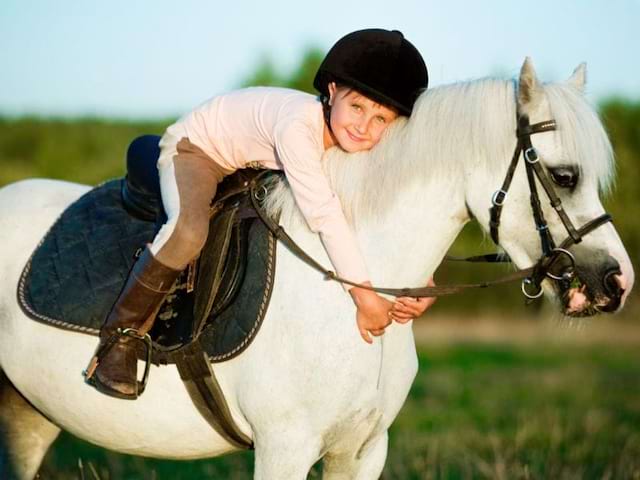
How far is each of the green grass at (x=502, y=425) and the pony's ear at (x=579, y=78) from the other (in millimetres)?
2433

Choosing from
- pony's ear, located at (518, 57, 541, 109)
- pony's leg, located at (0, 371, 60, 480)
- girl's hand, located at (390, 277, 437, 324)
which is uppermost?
pony's ear, located at (518, 57, 541, 109)

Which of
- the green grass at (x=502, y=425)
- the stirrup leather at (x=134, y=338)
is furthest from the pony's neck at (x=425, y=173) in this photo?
the green grass at (x=502, y=425)

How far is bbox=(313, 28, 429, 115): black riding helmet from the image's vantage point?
3.37 m

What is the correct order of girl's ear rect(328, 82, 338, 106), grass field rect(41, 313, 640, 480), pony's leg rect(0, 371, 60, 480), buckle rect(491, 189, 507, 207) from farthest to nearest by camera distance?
grass field rect(41, 313, 640, 480), pony's leg rect(0, 371, 60, 480), girl's ear rect(328, 82, 338, 106), buckle rect(491, 189, 507, 207)

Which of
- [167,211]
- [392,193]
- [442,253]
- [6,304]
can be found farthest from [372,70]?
[6,304]

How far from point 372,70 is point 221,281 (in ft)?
3.72

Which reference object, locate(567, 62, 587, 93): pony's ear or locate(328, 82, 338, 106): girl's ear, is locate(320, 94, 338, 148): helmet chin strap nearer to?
locate(328, 82, 338, 106): girl's ear

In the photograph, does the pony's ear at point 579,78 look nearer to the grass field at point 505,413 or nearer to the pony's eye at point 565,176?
the pony's eye at point 565,176

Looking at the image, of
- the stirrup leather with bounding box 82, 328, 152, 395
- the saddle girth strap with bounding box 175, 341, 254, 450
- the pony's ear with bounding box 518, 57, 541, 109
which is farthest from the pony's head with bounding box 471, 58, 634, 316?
the stirrup leather with bounding box 82, 328, 152, 395

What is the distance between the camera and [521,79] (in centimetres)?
322

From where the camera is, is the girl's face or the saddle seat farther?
the saddle seat

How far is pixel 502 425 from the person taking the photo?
948 centimetres

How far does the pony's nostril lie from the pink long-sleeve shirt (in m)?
0.94

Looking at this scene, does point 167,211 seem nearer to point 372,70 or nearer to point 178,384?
point 178,384
